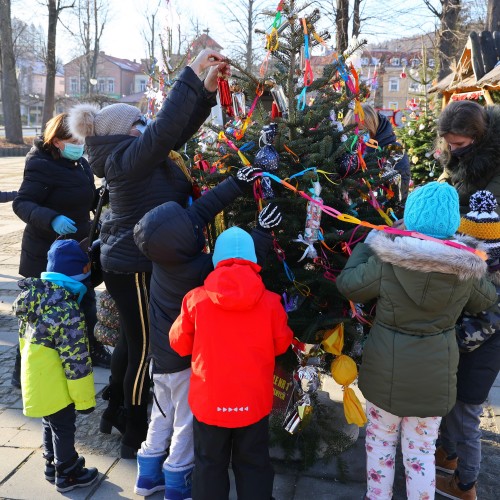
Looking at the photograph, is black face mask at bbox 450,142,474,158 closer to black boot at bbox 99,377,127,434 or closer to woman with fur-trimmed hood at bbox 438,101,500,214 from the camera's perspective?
woman with fur-trimmed hood at bbox 438,101,500,214

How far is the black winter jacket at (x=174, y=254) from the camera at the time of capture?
8.18 feet

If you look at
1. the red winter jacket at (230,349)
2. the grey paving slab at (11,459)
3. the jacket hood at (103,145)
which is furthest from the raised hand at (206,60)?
the grey paving slab at (11,459)

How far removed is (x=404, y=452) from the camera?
266 cm

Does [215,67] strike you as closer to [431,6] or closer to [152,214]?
[152,214]

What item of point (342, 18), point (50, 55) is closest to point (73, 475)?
point (342, 18)

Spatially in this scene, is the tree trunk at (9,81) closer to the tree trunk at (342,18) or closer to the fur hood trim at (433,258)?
the tree trunk at (342,18)

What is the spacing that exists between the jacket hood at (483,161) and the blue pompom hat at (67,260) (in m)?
2.16

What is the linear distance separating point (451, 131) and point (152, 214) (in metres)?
1.69

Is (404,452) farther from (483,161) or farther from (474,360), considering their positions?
(483,161)

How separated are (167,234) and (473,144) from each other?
67.7 inches

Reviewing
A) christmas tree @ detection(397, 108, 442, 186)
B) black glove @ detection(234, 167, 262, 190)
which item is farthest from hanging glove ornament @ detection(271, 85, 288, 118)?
christmas tree @ detection(397, 108, 442, 186)

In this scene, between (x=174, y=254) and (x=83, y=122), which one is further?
(x=83, y=122)

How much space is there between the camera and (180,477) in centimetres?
279

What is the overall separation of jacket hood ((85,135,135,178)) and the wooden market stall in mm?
7403
